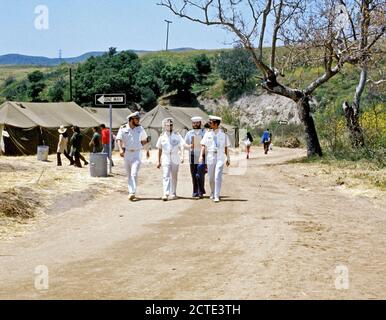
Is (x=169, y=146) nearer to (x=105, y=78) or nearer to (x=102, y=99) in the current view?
(x=102, y=99)

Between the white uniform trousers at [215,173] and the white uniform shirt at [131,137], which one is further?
the white uniform shirt at [131,137]

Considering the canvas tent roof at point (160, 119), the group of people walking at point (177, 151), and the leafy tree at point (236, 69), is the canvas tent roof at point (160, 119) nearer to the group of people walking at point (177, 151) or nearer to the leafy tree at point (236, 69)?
the group of people walking at point (177, 151)

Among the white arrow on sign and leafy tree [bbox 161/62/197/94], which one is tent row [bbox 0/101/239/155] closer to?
the white arrow on sign

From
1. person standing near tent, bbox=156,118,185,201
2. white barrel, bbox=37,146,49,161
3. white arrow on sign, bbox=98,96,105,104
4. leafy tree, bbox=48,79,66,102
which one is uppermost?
leafy tree, bbox=48,79,66,102

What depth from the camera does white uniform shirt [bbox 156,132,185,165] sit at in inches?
579

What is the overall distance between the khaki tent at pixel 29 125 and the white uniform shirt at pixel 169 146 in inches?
834

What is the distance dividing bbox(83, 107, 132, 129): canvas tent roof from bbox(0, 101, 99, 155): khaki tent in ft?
21.7

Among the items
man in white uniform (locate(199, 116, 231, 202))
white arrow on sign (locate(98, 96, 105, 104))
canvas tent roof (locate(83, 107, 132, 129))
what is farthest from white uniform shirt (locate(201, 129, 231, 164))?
canvas tent roof (locate(83, 107, 132, 129))

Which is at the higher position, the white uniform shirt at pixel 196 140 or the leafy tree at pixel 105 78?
the leafy tree at pixel 105 78

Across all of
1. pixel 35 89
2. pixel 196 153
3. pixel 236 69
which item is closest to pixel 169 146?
pixel 196 153

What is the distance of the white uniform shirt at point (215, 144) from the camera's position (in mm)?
14359

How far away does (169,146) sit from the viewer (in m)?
14.8

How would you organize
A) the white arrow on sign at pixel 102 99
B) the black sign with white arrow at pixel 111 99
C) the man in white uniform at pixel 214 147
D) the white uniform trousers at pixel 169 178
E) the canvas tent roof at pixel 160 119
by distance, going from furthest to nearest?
the canvas tent roof at pixel 160 119 < the white arrow on sign at pixel 102 99 < the black sign with white arrow at pixel 111 99 < the white uniform trousers at pixel 169 178 < the man in white uniform at pixel 214 147

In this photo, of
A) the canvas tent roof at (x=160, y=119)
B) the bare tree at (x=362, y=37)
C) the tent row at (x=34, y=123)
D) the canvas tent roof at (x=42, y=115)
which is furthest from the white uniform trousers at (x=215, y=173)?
the canvas tent roof at (x=160, y=119)
